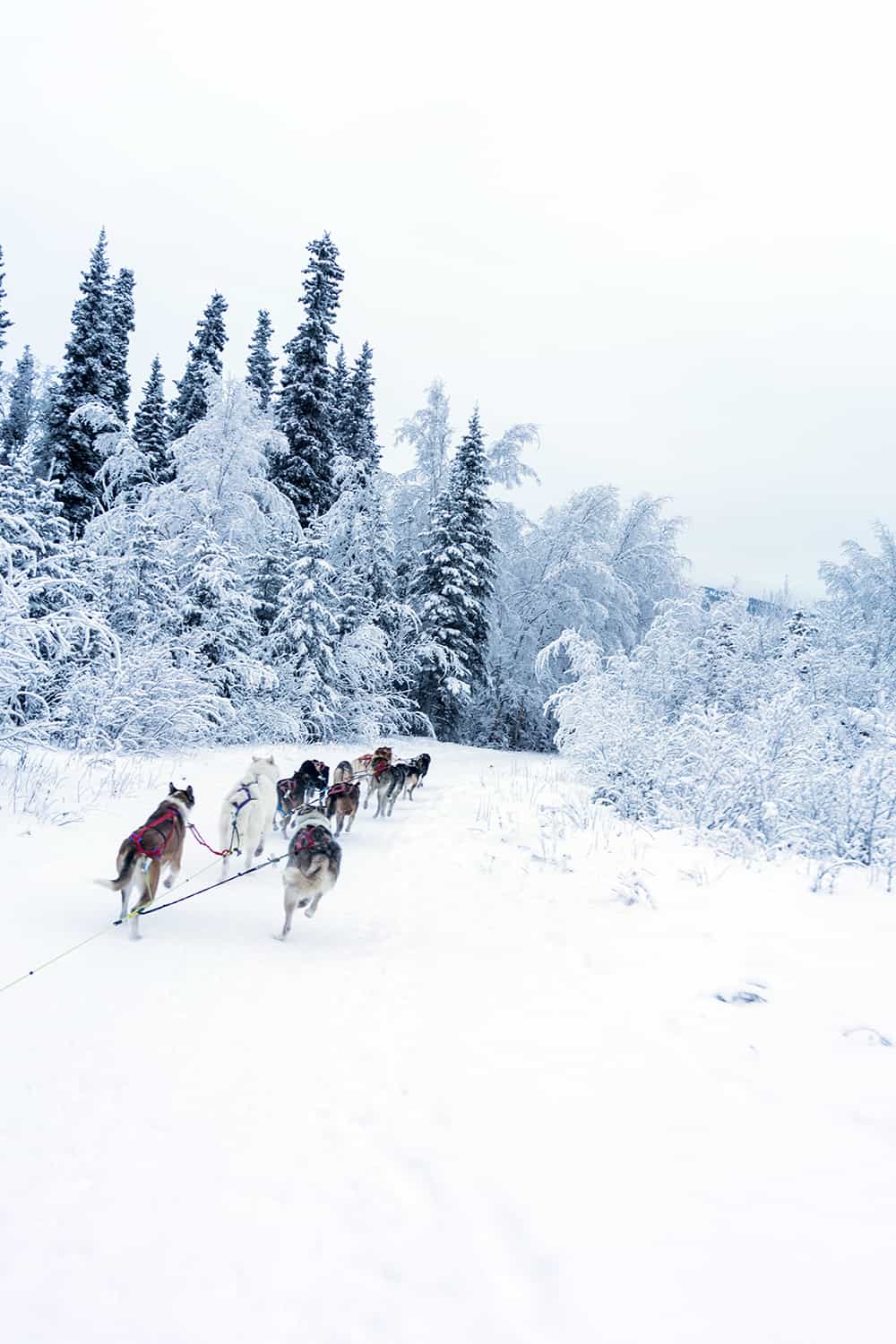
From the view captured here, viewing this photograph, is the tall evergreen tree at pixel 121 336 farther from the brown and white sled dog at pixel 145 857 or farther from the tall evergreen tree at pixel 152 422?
the brown and white sled dog at pixel 145 857

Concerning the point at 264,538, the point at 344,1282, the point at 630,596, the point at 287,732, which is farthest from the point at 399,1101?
the point at 630,596

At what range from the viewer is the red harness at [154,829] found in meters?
4.32

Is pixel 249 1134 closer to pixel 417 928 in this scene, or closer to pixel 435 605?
pixel 417 928

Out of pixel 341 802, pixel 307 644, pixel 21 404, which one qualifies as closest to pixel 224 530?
pixel 307 644

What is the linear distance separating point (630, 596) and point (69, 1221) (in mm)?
26436

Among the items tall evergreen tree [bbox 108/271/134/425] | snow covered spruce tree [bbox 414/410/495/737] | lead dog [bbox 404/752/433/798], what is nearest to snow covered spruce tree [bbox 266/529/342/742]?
snow covered spruce tree [bbox 414/410/495/737]

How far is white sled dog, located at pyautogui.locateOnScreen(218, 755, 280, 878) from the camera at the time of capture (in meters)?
5.93

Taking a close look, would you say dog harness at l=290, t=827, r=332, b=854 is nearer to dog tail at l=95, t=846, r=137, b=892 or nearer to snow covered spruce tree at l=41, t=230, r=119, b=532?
dog tail at l=95, t=846, r=137, b=892

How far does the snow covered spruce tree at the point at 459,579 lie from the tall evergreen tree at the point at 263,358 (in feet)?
58.2

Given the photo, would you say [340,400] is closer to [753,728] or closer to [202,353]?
[202,353]

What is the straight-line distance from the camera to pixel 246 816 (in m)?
6.10

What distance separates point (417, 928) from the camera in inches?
201

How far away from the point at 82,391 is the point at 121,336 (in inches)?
411

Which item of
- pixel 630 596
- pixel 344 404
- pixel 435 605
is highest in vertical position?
pixel 344 404
